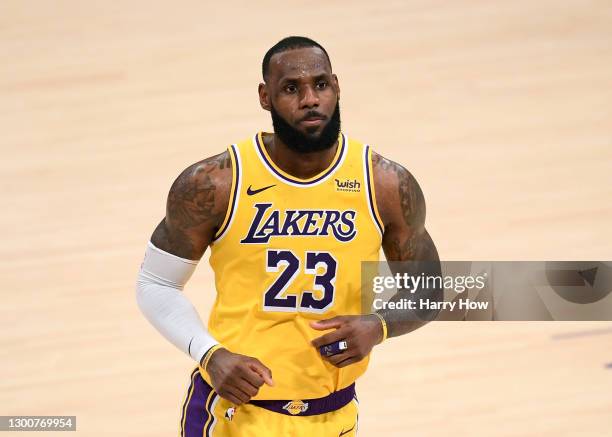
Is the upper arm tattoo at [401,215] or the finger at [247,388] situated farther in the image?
the upper arm tattoo at [401,215]

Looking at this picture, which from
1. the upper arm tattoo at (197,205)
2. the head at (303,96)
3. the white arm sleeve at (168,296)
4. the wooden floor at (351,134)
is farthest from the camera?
the wooden floor at (351,134)

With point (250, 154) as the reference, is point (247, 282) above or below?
below

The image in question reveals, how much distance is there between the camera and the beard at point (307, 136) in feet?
11.9

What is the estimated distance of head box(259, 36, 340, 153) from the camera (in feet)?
11.8

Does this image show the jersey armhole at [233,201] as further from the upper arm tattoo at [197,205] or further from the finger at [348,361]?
the finger at [348,361]

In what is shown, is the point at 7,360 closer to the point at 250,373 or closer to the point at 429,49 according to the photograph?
the point at 250,373

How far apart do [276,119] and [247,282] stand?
531 mm

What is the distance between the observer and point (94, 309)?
21.7ft

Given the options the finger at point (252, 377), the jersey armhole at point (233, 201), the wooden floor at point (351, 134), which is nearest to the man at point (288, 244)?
the jersey armhole at point (233, 201)

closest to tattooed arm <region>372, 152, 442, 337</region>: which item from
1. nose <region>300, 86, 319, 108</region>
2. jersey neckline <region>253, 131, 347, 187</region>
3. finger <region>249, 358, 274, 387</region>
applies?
jersey neckline <region>253, 131, 347, 187</region>

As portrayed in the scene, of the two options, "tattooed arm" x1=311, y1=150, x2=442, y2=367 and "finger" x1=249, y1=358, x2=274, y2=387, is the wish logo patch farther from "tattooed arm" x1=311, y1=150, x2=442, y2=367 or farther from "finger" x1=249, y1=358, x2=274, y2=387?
"finger" x1=249, y1=358, x2=274, y2=387

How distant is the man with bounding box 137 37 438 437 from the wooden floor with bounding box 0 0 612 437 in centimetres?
199

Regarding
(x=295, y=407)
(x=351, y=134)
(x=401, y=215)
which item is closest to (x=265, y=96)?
(x=401, y=215)

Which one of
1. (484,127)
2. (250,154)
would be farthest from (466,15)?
→ (250,154)
